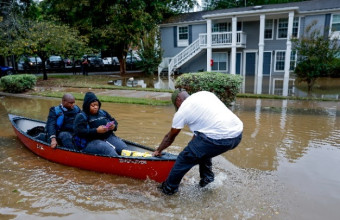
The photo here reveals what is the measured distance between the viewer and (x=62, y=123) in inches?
249

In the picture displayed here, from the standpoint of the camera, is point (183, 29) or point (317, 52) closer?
point (317, 52)

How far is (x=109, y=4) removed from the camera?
24.3 m

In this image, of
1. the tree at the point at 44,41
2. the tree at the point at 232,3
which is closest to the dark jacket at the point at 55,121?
the tree at the point at 44,41

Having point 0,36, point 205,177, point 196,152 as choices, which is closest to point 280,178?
point 205,177

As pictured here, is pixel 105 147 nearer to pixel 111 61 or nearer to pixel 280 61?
pixel 280 61

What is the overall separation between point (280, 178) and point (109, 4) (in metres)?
22.4

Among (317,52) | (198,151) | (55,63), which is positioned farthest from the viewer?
(55,63)

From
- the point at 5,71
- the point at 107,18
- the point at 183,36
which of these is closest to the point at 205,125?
the point at 107,18

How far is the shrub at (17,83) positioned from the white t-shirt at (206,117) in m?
14.4

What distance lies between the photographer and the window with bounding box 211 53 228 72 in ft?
84.8

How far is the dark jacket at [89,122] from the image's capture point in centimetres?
541

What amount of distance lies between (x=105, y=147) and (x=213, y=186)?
7.01ft

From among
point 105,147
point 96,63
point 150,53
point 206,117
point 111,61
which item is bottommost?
point 105,147

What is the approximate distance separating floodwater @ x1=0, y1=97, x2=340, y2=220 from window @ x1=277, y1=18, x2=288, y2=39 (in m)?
17.0
